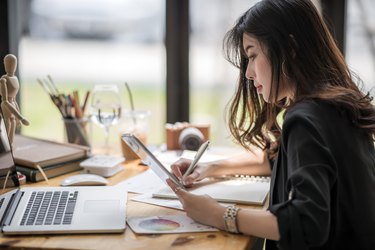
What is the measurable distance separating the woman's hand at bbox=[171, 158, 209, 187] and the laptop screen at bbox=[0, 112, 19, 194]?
0.45m

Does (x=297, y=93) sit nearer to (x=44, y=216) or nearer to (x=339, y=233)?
(x=339, y=233)

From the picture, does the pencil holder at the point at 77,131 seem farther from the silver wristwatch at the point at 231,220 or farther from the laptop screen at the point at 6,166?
the silver wristwatch at the point at 231,220

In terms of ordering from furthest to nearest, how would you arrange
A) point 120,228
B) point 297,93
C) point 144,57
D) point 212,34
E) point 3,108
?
point 144,57
point 212,34
point 3,108
point 297,93
point 120,228

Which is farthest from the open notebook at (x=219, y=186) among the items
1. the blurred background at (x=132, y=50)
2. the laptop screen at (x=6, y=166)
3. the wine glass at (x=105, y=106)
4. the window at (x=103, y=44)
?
the window at (x=103, y=44)

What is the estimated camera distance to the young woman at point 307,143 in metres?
1.02

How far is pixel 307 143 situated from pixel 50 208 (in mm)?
649

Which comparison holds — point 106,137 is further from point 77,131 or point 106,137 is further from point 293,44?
point 293,44

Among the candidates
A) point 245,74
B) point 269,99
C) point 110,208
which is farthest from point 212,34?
point 110,208

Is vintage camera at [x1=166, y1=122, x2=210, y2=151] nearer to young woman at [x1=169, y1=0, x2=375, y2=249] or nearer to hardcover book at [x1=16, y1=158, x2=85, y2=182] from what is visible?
hardcover book at [x1=16, y1=158, x2=85, y2=182]

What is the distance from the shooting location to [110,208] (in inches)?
50.3

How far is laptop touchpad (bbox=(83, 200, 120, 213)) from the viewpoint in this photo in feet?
4.12

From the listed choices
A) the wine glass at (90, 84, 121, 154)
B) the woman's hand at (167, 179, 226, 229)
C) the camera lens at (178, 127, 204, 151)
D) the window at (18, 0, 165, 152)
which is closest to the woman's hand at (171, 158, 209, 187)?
the woman's hand at (167, 179, 226, 229)

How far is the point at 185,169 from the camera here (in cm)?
152

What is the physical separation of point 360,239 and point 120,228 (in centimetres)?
54
